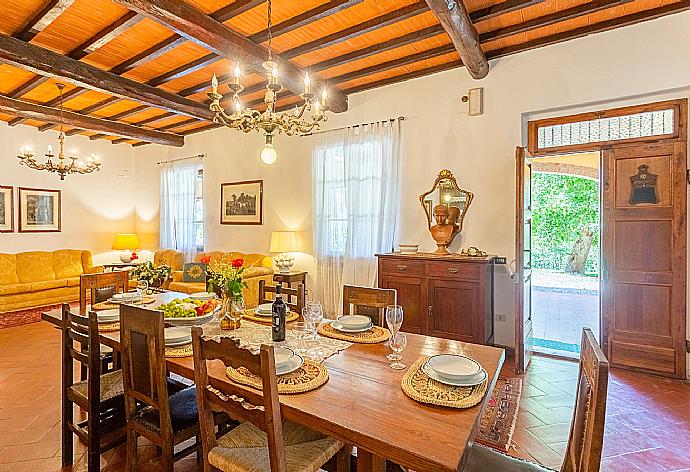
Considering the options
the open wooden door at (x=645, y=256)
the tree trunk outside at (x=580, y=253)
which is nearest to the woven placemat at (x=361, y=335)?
the open wooden door at (x=645, y=256)

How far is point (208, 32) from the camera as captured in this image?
10.6 feet

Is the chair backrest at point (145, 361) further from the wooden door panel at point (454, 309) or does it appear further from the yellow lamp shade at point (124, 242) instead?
the yellow lamp shade at point (124, 242)

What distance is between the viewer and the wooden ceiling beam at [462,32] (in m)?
2.79

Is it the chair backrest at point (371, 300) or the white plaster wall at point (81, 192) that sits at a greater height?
the white plaster wall at point (81, 192)

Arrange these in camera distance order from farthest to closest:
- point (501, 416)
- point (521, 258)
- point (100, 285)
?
point (521, 258) < point (100, 285) < point (501, 416)

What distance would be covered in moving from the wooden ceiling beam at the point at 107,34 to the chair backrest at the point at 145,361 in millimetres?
2719

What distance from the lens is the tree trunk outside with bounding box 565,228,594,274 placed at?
365 inches

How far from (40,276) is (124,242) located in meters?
1.46

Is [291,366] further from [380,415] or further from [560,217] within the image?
[560,217]

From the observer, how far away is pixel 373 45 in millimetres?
3949

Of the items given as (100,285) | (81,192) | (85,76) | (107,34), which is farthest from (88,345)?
(81,192)

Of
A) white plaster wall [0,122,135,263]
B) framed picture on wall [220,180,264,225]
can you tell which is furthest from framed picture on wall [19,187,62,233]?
framed picture on wall [220,180,264,225]

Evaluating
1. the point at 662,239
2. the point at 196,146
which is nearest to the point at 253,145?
the point at 196,146

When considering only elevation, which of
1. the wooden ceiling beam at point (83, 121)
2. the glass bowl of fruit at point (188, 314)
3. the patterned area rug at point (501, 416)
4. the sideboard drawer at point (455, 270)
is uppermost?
the wooden ceiling beam at point (83, 121)
